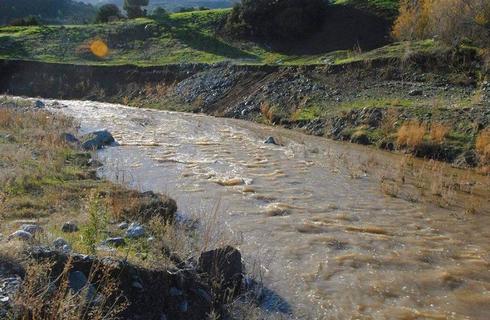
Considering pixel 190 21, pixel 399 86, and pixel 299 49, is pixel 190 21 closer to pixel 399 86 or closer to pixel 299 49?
pixel 299 49

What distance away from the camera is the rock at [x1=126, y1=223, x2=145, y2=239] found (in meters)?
8.84

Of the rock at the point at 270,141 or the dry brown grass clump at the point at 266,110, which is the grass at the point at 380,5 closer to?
the dry brown grass clump at the point at 266,110

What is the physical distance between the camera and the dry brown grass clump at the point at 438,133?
67.8ft

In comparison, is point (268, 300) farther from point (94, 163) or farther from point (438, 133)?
point (438, 133)

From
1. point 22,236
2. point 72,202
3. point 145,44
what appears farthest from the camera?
point 145,44

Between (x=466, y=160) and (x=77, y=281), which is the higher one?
(x=77, y=281)

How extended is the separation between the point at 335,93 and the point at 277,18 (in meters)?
19.9

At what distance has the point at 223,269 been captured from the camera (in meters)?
7.96

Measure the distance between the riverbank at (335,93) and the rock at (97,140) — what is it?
9929mm

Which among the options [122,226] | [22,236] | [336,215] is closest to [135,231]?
[122,226]

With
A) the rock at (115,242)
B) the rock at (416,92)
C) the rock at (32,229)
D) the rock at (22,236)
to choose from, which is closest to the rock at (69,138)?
the rock at (32,229)

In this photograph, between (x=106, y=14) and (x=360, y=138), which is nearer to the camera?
(x=360, y=138)

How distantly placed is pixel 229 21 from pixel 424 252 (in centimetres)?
4272

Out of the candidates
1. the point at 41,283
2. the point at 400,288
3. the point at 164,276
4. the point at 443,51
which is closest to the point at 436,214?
the point at 400,288
